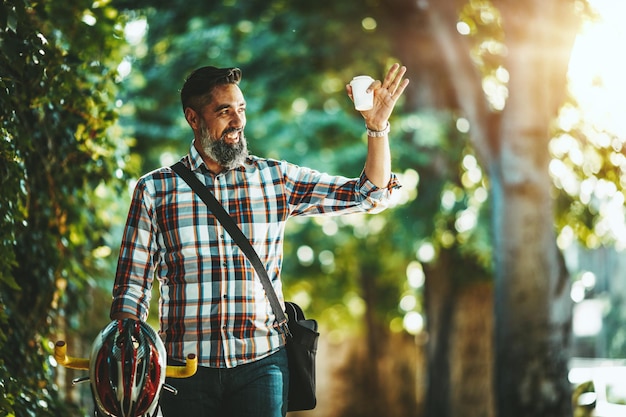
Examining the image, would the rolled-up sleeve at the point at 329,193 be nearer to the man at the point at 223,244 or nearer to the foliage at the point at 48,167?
the man at the point at 223,244

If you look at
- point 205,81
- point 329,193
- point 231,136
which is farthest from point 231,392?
point 205,81

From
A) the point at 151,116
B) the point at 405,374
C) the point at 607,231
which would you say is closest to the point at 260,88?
the point at 151,116

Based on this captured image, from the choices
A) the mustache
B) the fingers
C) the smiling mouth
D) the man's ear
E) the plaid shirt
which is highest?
the fingers

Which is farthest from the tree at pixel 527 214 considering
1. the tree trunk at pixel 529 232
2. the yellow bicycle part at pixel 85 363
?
the yellow bicycle part at pixel 85 363

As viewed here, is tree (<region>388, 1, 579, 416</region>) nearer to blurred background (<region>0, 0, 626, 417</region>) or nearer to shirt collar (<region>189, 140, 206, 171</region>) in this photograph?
blurred background (<region>0, 0, 626, 417</region>)

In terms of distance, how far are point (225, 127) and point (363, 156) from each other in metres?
8.39

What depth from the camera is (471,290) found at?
13.9 meters

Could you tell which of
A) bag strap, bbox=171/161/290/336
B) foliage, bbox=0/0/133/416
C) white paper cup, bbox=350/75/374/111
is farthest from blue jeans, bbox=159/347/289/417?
foliage, bbox=0/0/133/416

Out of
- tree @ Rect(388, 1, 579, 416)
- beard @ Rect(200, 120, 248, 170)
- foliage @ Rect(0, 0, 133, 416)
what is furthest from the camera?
tree @ Rect(388, 1, 579, 416)

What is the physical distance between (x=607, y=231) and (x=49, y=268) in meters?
9.03

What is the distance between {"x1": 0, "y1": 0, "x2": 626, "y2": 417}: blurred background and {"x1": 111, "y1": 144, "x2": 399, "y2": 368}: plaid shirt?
105cm

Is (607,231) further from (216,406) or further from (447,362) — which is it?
(216,406)

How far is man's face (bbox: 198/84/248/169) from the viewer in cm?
389

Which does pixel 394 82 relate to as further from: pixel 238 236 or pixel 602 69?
pixel 602 69
